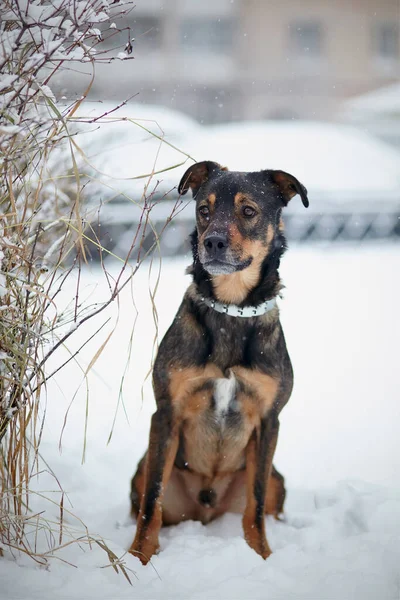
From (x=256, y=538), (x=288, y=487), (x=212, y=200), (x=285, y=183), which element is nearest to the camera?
(x=256, y=538)

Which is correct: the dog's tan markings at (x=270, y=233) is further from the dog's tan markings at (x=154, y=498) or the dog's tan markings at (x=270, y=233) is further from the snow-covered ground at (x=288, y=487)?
the dog's tan markings at (x=154, y=498)

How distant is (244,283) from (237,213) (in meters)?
0.33

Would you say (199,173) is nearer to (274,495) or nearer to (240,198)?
(240,198)

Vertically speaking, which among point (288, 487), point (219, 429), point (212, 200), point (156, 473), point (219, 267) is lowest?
point (288, 487)

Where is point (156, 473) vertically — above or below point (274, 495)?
above

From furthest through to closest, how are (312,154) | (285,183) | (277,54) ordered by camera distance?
(277,54)
(312,154)
(285,183)

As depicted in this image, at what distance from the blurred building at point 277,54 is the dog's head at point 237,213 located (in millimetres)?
18577

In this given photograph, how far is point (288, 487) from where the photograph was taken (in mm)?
3303

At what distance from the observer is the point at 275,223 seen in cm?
277

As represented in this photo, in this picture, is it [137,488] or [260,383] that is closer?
[260,383]

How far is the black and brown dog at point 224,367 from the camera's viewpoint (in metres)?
2.51

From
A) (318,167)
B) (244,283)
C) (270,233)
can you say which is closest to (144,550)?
(244,283)

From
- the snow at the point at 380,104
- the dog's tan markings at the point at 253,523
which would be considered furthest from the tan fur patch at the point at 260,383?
the snow at the point at 380,104

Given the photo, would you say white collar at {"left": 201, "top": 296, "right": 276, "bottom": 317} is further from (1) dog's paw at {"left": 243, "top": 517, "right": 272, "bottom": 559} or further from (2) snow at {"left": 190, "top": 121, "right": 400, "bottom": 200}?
(2) snow at {"left": 190, "top": 121, "right": 400, "bottom": 200}
